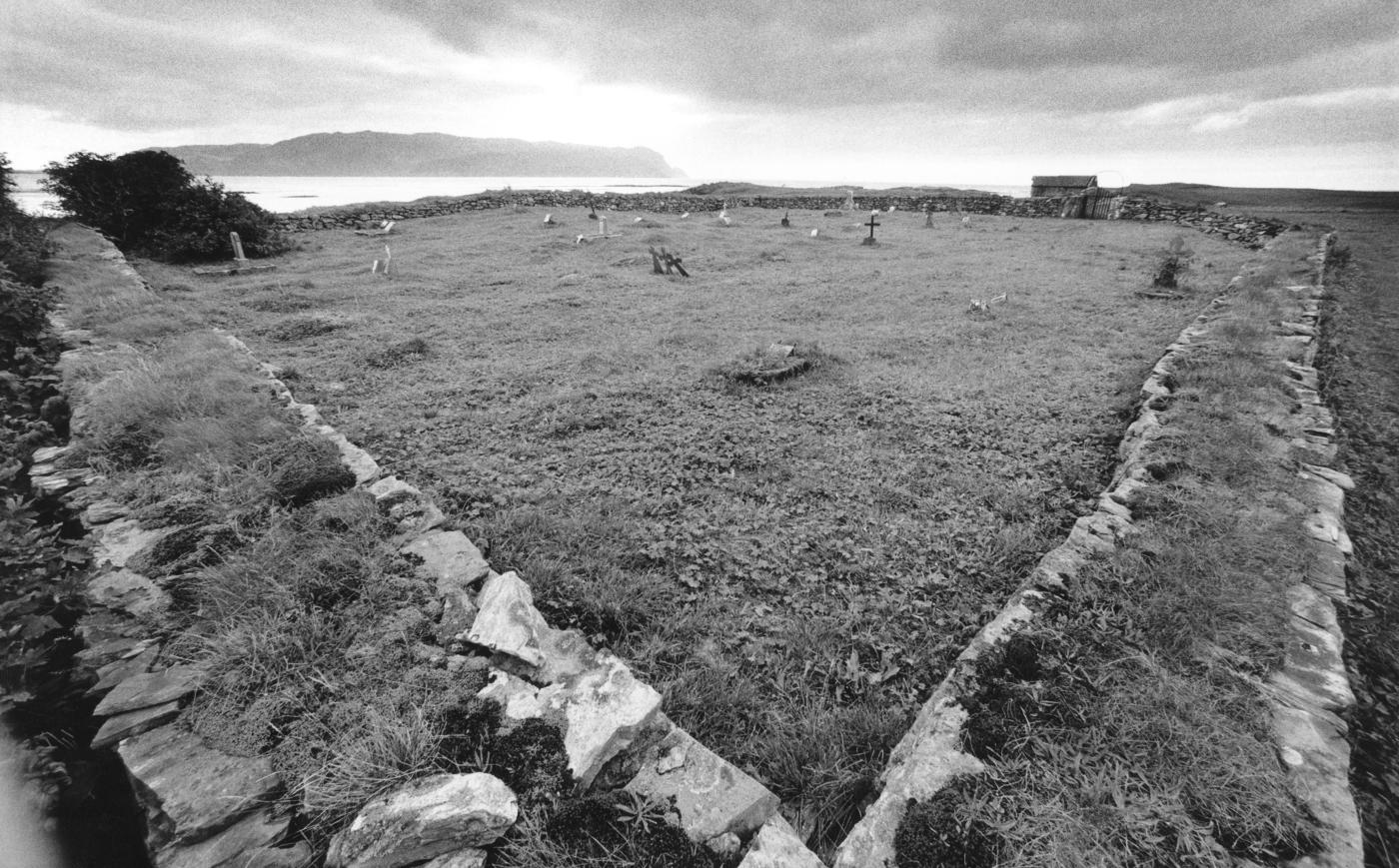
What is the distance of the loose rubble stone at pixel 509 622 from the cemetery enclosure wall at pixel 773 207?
24.9m

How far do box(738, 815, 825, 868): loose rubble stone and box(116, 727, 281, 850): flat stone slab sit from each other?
1806mm

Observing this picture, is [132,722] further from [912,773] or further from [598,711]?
[912,773]

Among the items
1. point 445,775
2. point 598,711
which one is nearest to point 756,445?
point 598,711

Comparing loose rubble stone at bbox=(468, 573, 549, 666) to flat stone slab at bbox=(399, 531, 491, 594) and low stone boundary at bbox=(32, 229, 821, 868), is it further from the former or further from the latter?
flat stone slab at bbox=(399, 531, 491, 594)

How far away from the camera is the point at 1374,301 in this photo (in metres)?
10.5

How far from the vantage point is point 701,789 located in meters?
2.10

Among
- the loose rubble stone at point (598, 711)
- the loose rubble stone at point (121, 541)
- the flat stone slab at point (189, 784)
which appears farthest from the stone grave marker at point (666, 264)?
the flat stone slab at point (189, 784)

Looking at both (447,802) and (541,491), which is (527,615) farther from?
(541,491)

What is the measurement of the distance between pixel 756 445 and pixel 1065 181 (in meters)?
39.1

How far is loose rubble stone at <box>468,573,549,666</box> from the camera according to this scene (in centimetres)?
259

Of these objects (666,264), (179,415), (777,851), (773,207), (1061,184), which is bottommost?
(777,851)

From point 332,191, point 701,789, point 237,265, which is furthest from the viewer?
point 332,191

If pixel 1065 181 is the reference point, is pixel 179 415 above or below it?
below

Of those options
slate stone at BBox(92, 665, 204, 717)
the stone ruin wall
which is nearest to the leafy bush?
the stone ruin wall
